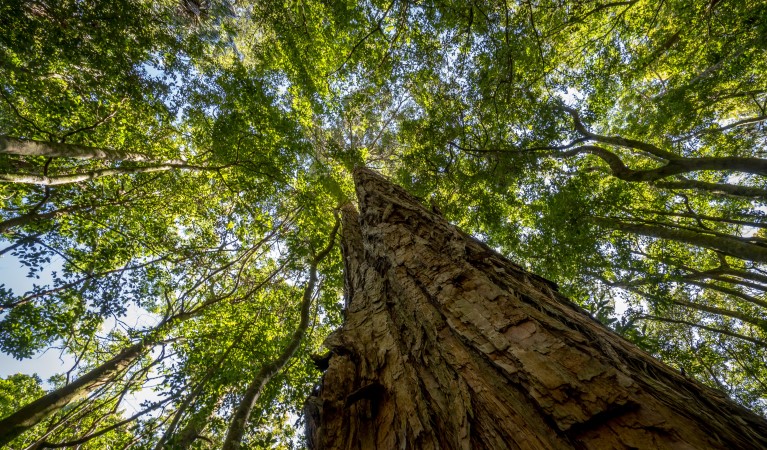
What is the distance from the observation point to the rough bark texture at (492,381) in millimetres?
871

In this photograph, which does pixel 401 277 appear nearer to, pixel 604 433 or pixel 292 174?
pixel 604 433

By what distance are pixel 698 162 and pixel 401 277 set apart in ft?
21.2

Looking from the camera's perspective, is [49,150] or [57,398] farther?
[57,398]

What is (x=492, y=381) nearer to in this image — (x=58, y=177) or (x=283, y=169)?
(x=283, y=169)

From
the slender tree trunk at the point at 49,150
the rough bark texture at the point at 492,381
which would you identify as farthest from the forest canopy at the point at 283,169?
the rough bark texture at the point at 492,381

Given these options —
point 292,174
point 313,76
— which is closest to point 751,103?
point 313,76

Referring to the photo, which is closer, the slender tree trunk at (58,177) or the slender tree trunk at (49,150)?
the slender tree trunk at (49,150)

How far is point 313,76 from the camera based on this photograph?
24.7 feet

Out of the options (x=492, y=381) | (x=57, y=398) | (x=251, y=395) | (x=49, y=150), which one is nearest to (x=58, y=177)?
(x=49, y=150)

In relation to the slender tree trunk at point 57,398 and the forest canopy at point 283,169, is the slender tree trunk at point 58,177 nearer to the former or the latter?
the forest canopy at point 283,169

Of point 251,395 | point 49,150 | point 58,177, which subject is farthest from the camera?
point 58,177

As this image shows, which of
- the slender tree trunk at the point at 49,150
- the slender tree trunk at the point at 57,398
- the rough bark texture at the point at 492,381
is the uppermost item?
the slender tree trunk at the point at 49,150

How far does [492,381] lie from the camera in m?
1.14

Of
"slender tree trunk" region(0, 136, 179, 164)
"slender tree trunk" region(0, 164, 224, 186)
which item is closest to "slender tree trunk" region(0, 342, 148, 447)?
"slender tree trunk" region(0, 164, 224, 186)
